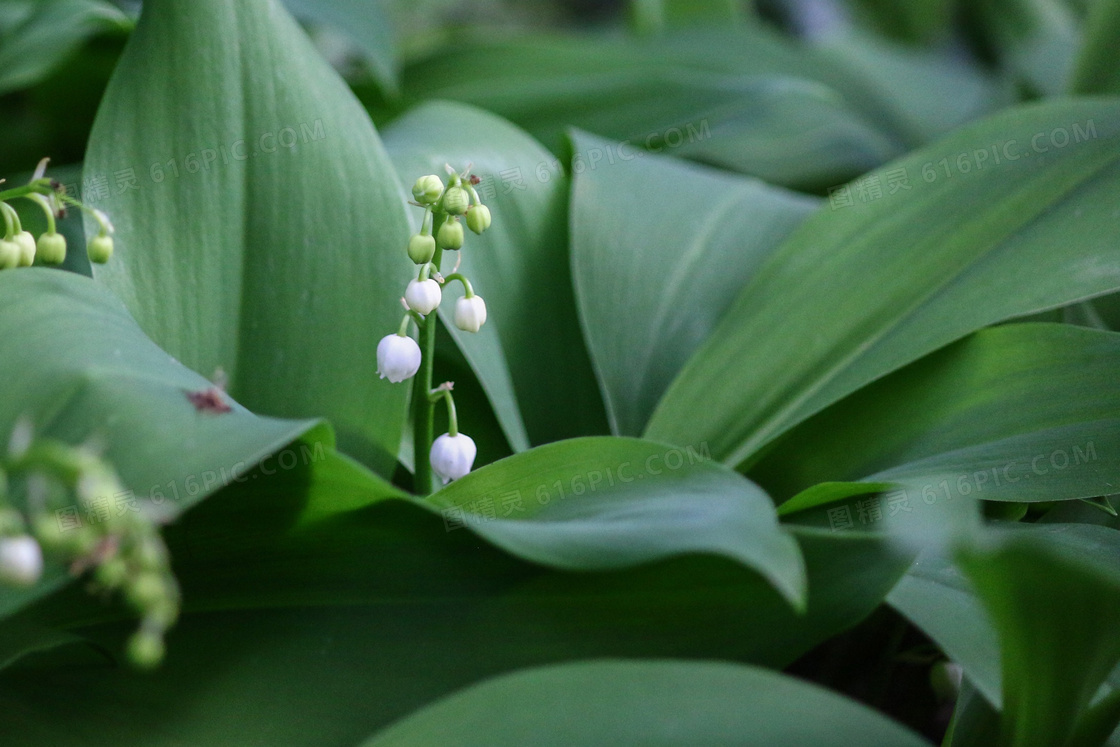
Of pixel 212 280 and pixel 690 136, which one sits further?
pixel 690 136

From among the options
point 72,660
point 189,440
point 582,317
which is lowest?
point 72,660

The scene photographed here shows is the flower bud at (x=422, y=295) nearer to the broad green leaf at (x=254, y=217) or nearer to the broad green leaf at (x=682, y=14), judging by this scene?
the broad green leaf at (x=254, y=217)

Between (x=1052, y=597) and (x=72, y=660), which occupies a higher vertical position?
(x=1052, y=597)

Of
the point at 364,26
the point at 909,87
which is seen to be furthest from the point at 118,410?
the point at 909,87

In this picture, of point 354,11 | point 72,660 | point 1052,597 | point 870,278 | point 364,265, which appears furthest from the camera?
point 354,11

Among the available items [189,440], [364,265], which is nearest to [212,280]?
[364,265]

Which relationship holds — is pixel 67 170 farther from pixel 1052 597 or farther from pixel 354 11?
pixel 1052 597

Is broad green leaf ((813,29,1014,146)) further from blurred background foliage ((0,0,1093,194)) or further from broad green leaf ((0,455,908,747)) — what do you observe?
broad green leaf ((0,455,908,747))
